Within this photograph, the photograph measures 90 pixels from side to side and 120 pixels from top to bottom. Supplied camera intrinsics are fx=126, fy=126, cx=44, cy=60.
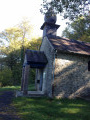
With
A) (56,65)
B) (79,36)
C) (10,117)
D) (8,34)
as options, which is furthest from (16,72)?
(10,117)

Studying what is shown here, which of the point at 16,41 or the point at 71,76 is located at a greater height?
the point at 16,41

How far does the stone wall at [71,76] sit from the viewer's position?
38.2 feet

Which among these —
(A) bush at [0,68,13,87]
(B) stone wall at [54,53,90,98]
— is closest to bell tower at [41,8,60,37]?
(B) stone wall at [54,53,90,98]

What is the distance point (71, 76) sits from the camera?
39.6 ft

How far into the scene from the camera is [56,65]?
11.8 metres

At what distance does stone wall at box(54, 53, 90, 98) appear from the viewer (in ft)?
38.2

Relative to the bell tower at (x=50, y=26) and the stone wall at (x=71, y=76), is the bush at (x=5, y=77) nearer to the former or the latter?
the bell tower at (x=50, y=26)

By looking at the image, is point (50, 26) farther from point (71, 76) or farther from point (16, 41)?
point (16, 41)

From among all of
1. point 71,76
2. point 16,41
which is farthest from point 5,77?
point 71,76

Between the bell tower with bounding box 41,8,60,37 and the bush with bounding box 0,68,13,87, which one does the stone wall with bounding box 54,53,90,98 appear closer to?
the bell tower with bounding box 41,8,60,37

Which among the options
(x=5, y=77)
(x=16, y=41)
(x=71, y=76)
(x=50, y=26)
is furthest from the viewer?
(x=16, y=41)

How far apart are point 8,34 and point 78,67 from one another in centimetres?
2095

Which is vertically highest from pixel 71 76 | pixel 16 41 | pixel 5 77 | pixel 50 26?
pixel 50 26

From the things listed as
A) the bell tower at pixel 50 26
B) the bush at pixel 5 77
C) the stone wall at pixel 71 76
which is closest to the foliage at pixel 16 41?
the bush at pixel 5 77
